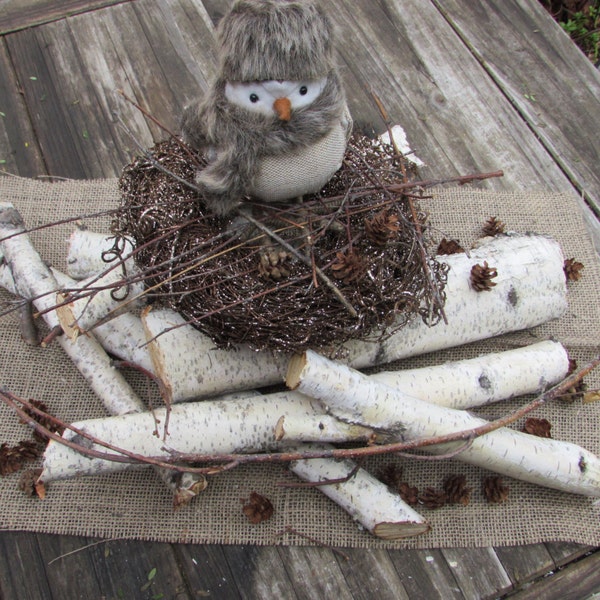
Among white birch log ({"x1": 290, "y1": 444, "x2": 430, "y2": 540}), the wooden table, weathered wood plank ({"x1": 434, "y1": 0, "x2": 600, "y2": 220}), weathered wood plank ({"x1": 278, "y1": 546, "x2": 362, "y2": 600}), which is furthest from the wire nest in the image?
weathered wood plank ({"x1": 434, "y1": 0, "x2": 600, "y2": 220})


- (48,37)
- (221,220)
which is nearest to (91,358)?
(221,220)

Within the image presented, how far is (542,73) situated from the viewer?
2.17m

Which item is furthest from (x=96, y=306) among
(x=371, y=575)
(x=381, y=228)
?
(x=371, y=575)

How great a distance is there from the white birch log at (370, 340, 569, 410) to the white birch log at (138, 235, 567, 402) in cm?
8

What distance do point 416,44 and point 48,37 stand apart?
1.44 meters

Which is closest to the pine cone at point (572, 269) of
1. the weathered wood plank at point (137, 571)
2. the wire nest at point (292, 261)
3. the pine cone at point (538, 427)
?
the pine cone at point (538, 427)

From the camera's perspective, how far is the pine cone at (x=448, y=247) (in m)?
1.71

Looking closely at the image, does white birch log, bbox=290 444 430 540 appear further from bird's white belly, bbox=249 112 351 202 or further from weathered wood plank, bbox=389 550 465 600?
bird's white belly, bbox=249 112 351 202

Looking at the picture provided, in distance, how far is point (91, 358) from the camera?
1517mm

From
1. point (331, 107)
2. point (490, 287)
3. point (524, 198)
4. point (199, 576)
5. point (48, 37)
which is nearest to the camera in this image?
point (331, 107)

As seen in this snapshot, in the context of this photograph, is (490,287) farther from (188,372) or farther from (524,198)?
(188,372)

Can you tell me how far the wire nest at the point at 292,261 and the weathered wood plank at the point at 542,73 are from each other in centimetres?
102

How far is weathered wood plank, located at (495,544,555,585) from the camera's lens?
4.81ft

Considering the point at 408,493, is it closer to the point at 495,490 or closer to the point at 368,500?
the point at 368,500
